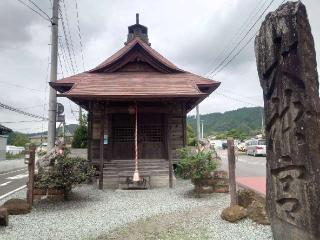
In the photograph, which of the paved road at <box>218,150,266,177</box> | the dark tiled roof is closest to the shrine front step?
the dark tiled roof

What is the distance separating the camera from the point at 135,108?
14094mm

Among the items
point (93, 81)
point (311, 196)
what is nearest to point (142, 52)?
point (93, 81)

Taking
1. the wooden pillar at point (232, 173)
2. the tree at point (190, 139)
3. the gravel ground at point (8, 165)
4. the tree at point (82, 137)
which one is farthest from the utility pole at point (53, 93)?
the tree at point (190, 139)

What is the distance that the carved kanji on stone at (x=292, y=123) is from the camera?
3713 millimetres

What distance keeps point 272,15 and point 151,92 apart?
30.1ft

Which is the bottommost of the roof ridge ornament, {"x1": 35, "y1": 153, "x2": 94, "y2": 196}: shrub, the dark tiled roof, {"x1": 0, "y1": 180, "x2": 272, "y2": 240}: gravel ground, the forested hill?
{"x1": 0, "y1": 180, "x2": 272, "y2": 240}: gravel ground

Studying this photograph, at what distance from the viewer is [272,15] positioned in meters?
4.38

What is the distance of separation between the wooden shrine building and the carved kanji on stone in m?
8.64

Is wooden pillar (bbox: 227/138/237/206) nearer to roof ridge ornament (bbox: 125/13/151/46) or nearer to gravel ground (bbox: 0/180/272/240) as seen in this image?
gravel ground (bbox: 0/180/272/240)

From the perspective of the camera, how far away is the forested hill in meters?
104

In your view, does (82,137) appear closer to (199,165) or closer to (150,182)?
(150,182)

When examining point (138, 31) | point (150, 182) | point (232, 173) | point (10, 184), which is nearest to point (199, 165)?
point (232, 173)

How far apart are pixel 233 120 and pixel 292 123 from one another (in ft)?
366

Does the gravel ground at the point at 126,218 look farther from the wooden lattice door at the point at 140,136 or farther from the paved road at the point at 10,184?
the paved road at the point at 10,184
